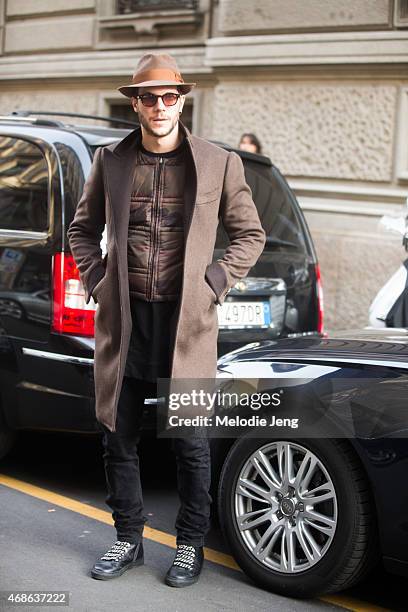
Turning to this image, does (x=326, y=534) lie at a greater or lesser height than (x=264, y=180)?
lesser

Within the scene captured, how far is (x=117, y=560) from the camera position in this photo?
428 cm

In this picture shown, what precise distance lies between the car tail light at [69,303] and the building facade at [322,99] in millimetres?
5749

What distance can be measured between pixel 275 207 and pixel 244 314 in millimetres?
764

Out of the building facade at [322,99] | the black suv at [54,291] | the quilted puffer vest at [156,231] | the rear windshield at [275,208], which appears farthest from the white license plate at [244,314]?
the building facade at [322,99]

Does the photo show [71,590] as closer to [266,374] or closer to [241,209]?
[266,374]

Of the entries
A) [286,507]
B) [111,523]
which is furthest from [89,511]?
[286,507]

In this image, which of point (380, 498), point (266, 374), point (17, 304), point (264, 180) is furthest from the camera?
point (264, 180)

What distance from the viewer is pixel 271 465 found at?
4191mm

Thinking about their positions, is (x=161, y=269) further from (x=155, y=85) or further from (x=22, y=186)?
(x=22, y=186)

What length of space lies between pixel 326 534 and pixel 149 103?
5.62ft

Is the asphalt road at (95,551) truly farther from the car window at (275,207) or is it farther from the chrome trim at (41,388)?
the car window at (275,207)

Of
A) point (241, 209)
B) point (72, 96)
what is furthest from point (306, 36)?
point (241, 209)

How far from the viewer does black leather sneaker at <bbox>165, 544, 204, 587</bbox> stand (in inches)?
165

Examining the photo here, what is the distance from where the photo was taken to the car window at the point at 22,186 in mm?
5402
